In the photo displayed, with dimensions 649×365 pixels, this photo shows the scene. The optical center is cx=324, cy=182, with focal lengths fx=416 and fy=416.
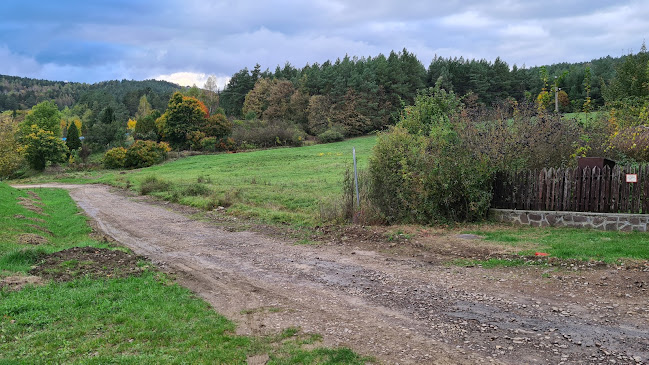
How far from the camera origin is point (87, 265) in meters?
9.22

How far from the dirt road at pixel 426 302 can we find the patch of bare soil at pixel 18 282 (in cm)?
250

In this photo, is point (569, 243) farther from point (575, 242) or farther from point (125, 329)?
point (125, 329)

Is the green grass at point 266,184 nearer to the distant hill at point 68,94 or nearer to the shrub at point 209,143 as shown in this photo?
the shrub at point 209,143

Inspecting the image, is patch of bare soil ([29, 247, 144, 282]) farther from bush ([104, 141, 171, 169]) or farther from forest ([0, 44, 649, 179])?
bush ([104, 141, 171, 169])

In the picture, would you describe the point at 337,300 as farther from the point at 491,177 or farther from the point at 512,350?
the point at 491,177

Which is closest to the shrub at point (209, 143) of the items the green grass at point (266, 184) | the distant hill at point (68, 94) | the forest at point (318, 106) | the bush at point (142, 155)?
the forest at point (318, 106)

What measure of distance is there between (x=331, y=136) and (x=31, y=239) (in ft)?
162

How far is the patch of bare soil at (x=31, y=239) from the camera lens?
39.8ft

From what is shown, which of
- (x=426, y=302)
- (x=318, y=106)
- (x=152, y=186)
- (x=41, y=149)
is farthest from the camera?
(x=318, y=106)

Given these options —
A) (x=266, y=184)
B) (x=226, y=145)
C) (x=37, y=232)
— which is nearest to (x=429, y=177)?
(x=37, y=232)

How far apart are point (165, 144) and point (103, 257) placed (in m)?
47.0

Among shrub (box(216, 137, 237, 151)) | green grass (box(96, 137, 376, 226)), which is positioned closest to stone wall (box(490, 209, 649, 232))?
green grass (box(96, 137, 376, 226))

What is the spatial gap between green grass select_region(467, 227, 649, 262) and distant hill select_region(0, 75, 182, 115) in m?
113

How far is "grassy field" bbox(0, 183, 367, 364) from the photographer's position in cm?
486
